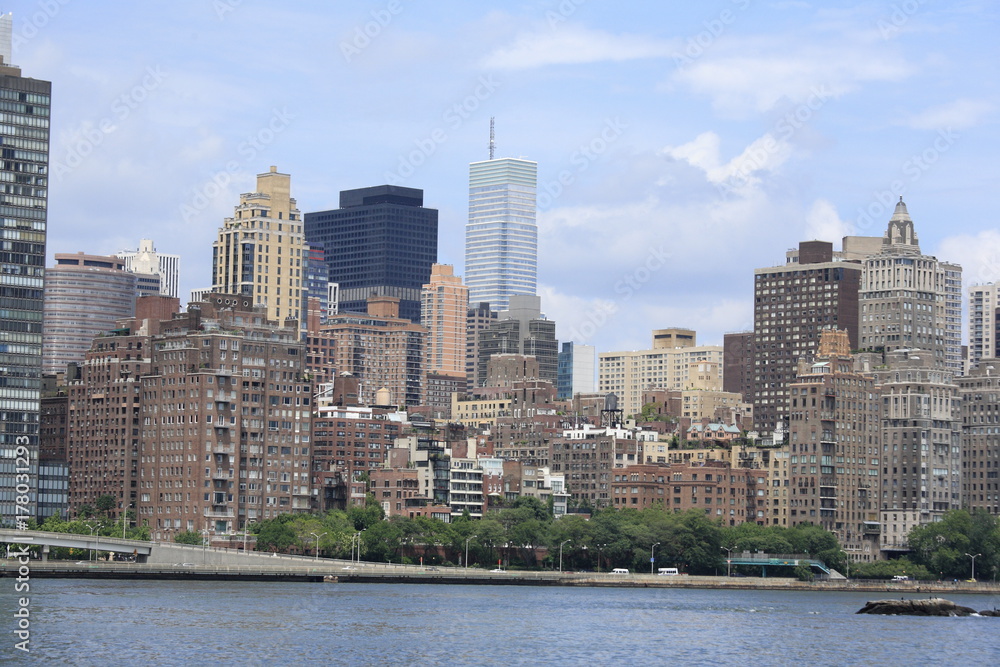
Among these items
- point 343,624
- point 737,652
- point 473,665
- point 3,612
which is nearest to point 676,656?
point 737,652

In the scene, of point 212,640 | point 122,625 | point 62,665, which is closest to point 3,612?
point 122,625

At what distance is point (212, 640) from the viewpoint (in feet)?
557

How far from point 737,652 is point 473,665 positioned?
2977cm

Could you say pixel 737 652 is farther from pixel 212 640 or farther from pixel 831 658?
pixel 212 640

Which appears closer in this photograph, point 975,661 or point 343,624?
point 975,661

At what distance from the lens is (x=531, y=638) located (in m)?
185

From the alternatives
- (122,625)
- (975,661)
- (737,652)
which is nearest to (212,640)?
(122,625)

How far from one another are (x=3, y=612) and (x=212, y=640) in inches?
1250

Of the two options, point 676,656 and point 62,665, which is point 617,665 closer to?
point 676,656

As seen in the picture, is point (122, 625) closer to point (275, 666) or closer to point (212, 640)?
point (212, 640)

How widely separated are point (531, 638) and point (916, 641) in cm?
3823

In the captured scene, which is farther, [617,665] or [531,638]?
[531,638]

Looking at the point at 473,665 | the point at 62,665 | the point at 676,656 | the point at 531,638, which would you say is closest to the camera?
the point at 62,665

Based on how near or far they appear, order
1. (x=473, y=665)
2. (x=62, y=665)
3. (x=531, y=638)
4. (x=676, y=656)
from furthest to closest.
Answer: (x=531, y=638) < (x=676, y=656) < (x=473, y=665) < (x=62, y=665)
